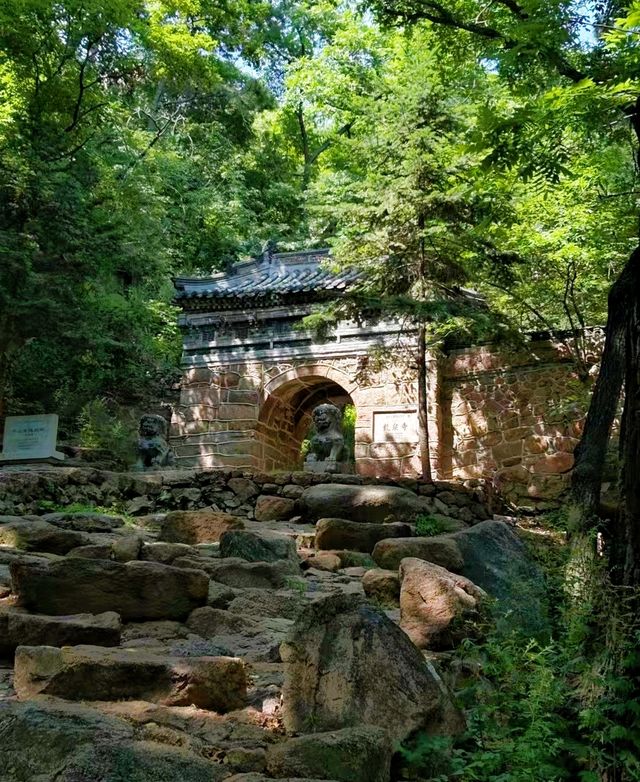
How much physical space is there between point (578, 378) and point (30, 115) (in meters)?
12.6

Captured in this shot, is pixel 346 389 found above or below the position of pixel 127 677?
above

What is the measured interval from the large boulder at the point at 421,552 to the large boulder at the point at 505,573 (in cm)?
8

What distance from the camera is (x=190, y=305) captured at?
17.0 meters

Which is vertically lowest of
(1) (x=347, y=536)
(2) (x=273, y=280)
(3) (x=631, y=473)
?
(1) (x=347, y=536)

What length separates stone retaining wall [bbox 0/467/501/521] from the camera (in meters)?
10.6

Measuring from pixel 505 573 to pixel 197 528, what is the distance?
10.8 ft

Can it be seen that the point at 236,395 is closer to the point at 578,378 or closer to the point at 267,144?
the point at 578,378

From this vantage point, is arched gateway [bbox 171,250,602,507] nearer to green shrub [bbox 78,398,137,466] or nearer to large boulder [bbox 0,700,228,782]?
green shrub [bbox 78,398,137,466]

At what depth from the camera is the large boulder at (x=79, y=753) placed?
2686 mm

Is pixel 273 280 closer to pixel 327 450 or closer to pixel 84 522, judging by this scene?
pixel 327 450

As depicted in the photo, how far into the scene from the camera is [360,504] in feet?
32.1

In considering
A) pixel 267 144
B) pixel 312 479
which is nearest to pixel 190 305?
pixel 312 479

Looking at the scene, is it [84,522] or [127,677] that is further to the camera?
[84,522]

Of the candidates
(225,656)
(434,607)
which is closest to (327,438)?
(434,607)
